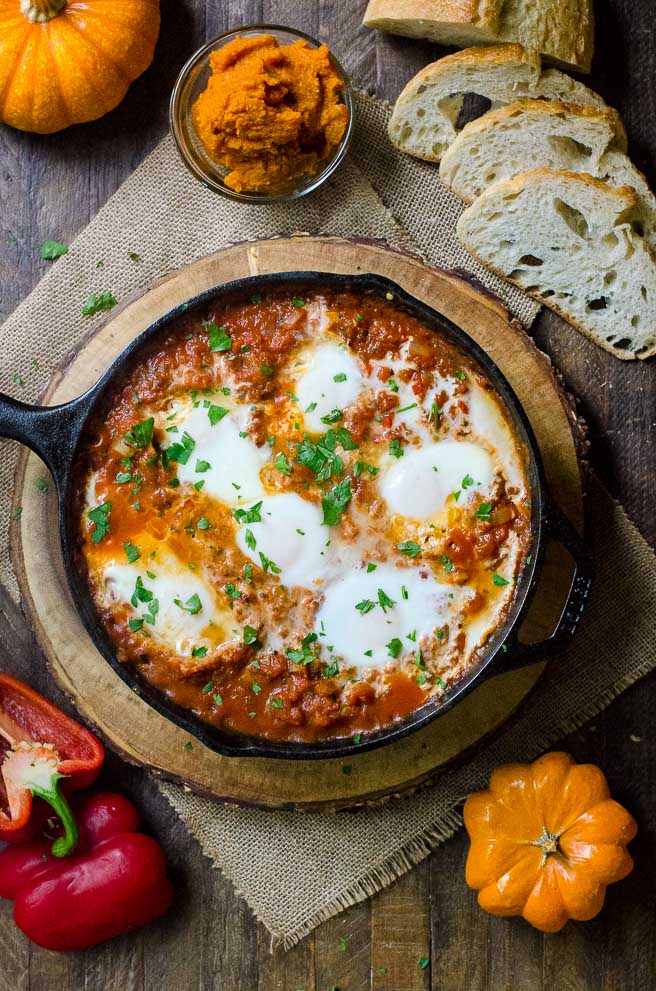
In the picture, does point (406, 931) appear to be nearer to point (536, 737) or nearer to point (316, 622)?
point (536, 737)

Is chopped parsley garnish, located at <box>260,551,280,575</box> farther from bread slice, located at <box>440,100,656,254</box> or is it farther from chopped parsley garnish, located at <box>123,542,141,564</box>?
bread slice, located at <box>440,100,656,254</box>

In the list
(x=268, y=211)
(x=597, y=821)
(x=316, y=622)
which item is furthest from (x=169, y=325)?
(x=597, y=821)

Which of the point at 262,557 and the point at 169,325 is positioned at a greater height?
the point at 169,325

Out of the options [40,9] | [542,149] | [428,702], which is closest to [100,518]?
[428,702]

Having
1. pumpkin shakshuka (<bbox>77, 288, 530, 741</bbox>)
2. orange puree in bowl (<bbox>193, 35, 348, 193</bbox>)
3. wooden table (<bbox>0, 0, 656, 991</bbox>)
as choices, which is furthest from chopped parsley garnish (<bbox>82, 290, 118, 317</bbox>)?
orange puree in bowl (<bbox>193, 35, 348, 193</bbox>)

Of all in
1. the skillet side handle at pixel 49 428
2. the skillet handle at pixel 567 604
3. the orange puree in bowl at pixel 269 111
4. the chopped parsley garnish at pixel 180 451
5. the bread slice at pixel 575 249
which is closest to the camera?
the skillet handle at pixel 567 604

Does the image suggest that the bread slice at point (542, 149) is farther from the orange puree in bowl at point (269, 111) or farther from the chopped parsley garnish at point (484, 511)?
the chopped parsley garnish at point (484, 511)

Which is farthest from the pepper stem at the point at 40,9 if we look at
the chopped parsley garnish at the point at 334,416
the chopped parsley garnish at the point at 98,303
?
the chopped parsley garnish at the point at 334,416
